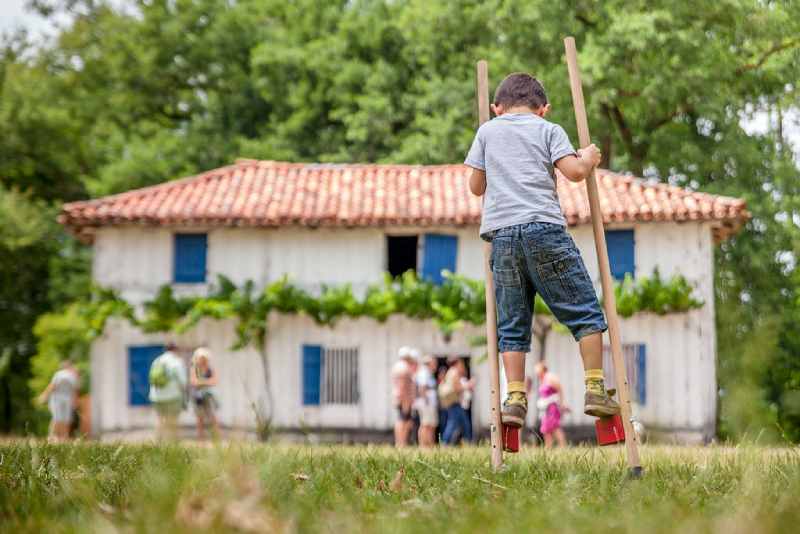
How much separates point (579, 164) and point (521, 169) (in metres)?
0.29

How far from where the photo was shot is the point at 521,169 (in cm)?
380

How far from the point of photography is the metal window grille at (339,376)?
17.9 metres

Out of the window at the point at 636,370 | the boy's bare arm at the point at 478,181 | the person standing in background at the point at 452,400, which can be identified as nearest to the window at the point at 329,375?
the person standing in background at the point at 452,400

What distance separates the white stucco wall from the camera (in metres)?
17.5

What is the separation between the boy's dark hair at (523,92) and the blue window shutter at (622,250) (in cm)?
1422

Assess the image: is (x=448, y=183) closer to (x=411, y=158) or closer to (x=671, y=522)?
(x=411, y=158)

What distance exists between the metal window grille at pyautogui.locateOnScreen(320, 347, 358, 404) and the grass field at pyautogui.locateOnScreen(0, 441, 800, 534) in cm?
1442

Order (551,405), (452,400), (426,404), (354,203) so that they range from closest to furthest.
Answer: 1. (551,405)
2. (426,404)
3. (452,400)
4. (354,203)

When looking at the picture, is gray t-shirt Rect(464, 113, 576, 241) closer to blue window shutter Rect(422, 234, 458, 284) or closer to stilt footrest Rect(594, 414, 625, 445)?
stilt footrest Rect(594, 414, 625, 445)

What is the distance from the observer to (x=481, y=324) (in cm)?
1748

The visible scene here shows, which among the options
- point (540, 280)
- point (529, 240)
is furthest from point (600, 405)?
point (529, 240)

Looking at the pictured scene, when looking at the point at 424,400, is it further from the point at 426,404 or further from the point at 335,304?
the point at 335,304

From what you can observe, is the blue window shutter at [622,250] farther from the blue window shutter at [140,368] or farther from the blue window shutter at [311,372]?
the blue window shutter at [140,368]

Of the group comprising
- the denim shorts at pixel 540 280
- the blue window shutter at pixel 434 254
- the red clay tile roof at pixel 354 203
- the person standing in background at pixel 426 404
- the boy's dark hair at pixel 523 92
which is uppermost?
the red clay tile roof at pixel 354 203
